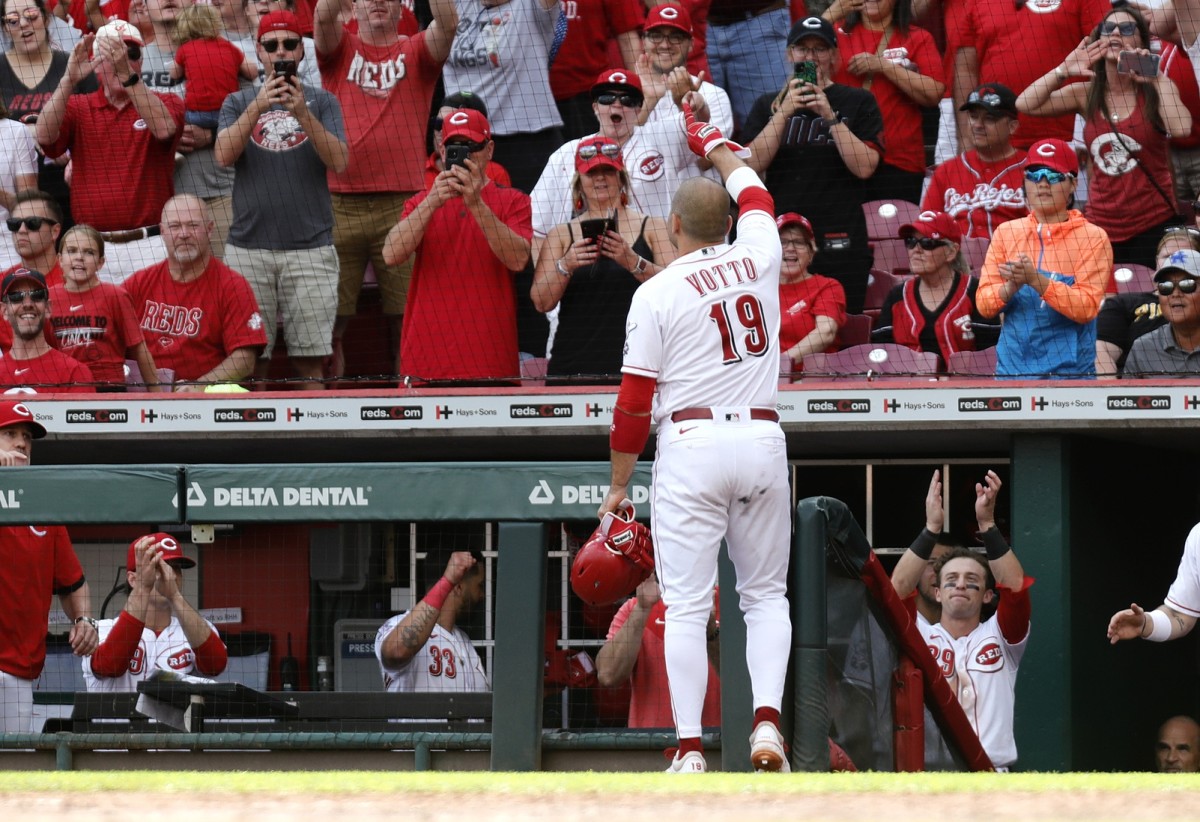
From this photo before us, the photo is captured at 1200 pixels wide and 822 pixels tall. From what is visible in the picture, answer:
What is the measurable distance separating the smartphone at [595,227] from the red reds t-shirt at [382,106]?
1.28 meters

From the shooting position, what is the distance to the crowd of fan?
772cm

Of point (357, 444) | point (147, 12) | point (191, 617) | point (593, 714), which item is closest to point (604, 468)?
point (593, 714)

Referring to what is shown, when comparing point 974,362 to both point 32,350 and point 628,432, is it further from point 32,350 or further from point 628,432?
point 32,350

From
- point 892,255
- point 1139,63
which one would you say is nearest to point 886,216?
point 892,255

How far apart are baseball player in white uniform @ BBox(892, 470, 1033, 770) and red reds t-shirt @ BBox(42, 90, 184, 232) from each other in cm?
453

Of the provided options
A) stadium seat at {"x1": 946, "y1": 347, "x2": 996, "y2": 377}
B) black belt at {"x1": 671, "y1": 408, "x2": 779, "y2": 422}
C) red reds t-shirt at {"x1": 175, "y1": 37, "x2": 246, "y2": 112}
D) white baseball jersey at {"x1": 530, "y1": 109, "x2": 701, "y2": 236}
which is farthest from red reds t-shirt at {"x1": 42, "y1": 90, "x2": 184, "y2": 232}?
black belt at {"x1": 671, "y1": 408, "x2": 779, "y2": 422}

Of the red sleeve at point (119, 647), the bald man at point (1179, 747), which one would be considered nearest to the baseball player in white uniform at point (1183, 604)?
the bald man at point (1179, 747)

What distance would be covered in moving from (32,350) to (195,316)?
77cm

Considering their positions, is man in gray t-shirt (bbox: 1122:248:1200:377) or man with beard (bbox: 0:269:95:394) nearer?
man in gray t-shirt (bbox: 1122:248:1200:377)

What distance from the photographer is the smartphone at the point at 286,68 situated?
27.0 feet

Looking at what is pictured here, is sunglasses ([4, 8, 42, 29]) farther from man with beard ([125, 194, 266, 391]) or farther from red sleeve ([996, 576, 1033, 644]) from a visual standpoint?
red sleeve ([996, 576, 1033, 644])

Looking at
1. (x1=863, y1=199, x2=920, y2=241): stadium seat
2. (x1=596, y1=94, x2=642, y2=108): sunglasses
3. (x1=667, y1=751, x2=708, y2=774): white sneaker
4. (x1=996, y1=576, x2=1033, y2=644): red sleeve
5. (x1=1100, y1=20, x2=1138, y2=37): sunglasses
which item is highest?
(x1=1100, y1=20, x2=1138, y2=37): sunglasses

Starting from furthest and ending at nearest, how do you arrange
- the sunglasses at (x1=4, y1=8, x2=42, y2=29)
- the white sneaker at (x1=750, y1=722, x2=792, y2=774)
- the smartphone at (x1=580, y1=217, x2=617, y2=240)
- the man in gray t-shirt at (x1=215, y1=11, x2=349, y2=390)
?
the sunglasses at (x1=4, y1=8, x2=42, y2=29)
the man in gray t-shirt at (x1=215, y1=11, x2=349, y2=390)
the smartphone at (x1=580, y1=217, x2=617, y2=240)
the white sneaker at (x1=750, y1=722, x2=792, y2=774)

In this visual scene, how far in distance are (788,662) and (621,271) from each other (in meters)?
3.43
